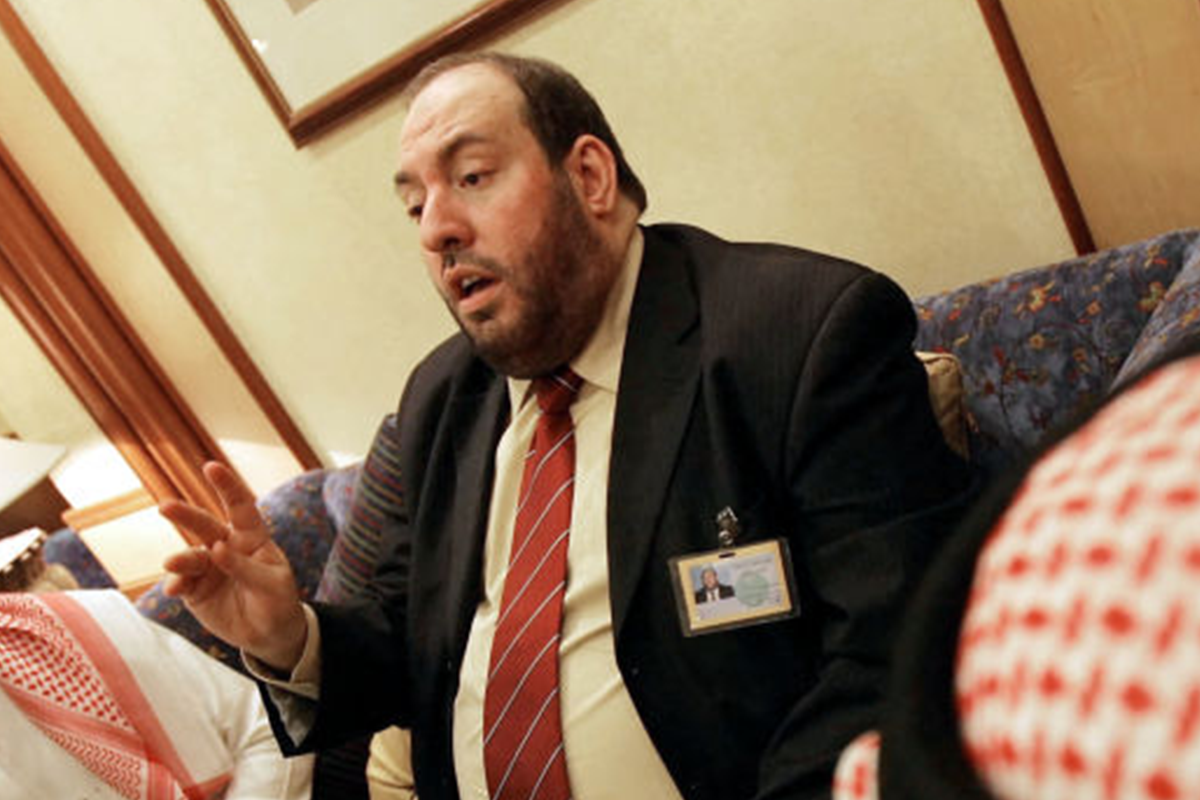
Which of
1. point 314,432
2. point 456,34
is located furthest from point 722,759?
point 314,432

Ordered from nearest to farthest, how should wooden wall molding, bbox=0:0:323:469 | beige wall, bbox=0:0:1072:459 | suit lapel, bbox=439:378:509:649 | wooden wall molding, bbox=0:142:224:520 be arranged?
suit lapel, bbox=439:378:509:649
beige wall, bbox=0:0:1072:459
wooden wall molding, bbox=0:0:323:469
wooden wall molding, bbox=0:142:224:520

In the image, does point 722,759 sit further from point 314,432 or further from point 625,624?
point 314,432

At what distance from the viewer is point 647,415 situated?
4.56ft

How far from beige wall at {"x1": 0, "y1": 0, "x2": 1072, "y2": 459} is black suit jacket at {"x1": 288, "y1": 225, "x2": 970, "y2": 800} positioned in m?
0.68

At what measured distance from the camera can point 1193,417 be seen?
30 cm

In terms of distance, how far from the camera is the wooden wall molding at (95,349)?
320 cm

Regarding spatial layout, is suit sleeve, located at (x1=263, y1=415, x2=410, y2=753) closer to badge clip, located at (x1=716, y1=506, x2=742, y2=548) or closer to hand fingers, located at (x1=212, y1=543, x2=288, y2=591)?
hand fingers, located at (x1=212, y1=543, x2=288, y2=591)

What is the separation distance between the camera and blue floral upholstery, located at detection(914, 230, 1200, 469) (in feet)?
4.96

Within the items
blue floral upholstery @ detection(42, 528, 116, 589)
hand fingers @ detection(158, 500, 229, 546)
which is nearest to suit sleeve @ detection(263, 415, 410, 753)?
hand fingers @ detection(158, 500, 229, 546)

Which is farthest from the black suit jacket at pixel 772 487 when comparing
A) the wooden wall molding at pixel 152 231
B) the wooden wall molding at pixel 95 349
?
the wooden wall molding at pixel 95 349

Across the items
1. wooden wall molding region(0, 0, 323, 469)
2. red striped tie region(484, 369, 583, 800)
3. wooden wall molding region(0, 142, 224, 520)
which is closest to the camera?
red striped tie region(484, 369, 583, 800)

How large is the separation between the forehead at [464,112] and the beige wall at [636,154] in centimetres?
71

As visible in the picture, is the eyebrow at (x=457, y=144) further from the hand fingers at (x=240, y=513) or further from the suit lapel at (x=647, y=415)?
the hand fingers at (x=240, y=513)

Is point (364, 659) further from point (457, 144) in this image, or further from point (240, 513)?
point (457, 144)
